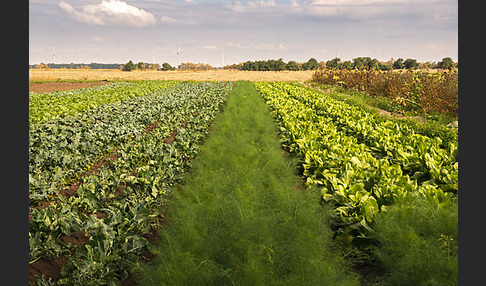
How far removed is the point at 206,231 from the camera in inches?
161

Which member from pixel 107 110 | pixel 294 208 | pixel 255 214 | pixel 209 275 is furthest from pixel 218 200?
pixel 107 110

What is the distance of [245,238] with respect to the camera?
12.3 ft

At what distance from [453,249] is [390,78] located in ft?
67.1

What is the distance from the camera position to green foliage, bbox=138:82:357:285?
3.18 metres

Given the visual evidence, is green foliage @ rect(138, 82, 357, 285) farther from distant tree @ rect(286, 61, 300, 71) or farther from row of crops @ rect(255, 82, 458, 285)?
distant tree @ rect(286, 61, 300, 71)

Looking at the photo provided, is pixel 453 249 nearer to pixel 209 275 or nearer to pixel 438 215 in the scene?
pixel 438 215

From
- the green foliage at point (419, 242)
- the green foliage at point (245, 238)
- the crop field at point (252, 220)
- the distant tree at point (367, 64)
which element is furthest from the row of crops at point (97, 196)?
the distant tree at point (367, 64)

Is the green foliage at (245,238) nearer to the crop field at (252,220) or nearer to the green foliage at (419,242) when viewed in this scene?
the crop field at (252,220)

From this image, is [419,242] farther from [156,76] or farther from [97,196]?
[156,76]

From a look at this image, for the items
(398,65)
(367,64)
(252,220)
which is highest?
(398,65)

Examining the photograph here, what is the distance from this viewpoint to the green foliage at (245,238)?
10.4ft

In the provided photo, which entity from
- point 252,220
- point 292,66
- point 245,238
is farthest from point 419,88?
point 292,66

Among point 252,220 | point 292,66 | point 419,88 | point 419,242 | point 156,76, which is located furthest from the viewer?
point 292,66

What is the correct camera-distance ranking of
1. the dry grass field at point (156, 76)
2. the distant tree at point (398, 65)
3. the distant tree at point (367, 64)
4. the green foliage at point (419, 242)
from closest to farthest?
the green foliage at point (419, 242)
the distant tree at point (367, 64)
the distant tree at point (398, 65)
the dry grass field at point (156, 76)
